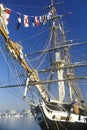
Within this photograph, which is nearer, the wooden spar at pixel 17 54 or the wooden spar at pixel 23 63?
the wooden spar at pixel 17 54

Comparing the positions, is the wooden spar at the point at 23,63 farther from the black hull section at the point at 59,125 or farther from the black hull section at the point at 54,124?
the black hull section at the point at 59,125

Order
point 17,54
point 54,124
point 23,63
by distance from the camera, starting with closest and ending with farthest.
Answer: point 17,54 → point 23,63 → point 54,124

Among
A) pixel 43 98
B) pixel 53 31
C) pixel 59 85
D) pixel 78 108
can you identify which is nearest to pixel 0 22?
pixel 43 98

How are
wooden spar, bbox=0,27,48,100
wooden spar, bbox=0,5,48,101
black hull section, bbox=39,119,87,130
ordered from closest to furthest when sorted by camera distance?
wooden spar, bbox=0,5,48,101, wooden spar, bbox=0,27,48,100, black hull section, bbox=39,119,87,130

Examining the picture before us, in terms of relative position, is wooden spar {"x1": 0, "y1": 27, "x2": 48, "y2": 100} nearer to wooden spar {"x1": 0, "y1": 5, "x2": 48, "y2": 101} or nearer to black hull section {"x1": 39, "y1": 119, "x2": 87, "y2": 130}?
wooden spar {"x1": 0, "y1": 5, "x2": 48, "y2": 101}

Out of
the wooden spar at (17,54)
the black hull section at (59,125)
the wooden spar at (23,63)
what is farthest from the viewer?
the black hull section at (59,125)

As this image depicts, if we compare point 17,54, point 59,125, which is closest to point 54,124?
point 59,125

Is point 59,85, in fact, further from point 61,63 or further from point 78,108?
point 78,108

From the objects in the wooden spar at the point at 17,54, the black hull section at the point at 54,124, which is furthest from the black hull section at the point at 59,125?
the wooden spar at the point at 17,54

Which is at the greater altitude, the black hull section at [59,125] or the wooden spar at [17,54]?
the wooden spar at [17,54]

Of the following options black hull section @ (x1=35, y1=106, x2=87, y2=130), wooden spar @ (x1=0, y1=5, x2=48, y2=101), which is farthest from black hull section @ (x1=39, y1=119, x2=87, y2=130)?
wooden spar @ (x1=0, y1=5, x2=48, y2=101)

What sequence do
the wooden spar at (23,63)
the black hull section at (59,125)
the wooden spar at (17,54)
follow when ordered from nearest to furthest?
the wooden spar at (17,54)
the wooden spar at (23,63)
the black hull section at (59,125)

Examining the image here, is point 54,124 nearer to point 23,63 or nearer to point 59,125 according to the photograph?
point 59,125

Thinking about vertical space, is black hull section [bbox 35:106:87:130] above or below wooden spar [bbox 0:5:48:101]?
below
